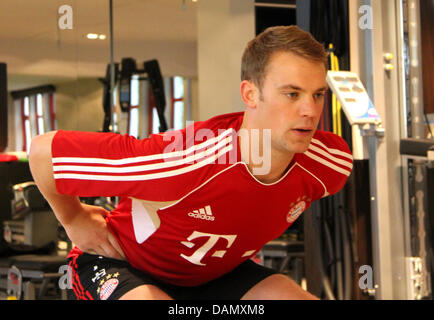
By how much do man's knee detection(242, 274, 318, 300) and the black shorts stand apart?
0.07ft

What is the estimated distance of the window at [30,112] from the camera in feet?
14.8

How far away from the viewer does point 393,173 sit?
144 inches

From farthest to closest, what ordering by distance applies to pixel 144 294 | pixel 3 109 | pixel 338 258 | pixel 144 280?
1. pixel 3 109
2. pixel 338 258
3. pixel 144 280
4. pixel 144 294

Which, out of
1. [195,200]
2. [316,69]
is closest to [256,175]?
[195,200]

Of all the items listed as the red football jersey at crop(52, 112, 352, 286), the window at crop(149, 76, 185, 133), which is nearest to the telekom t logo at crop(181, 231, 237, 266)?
the red football jersey at crop(52, 112, 352, 286)

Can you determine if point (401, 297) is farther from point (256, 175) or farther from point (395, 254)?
point (256, 175)

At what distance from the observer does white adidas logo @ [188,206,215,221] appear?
1833 millimetres

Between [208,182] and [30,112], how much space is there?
3.08 meters

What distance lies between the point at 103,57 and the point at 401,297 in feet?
9.93

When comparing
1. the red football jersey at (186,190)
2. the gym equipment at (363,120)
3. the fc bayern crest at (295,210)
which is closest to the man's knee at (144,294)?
the red football jersey at (186,190)

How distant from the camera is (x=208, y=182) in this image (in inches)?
70.7

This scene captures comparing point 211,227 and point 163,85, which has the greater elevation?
point 163,85
